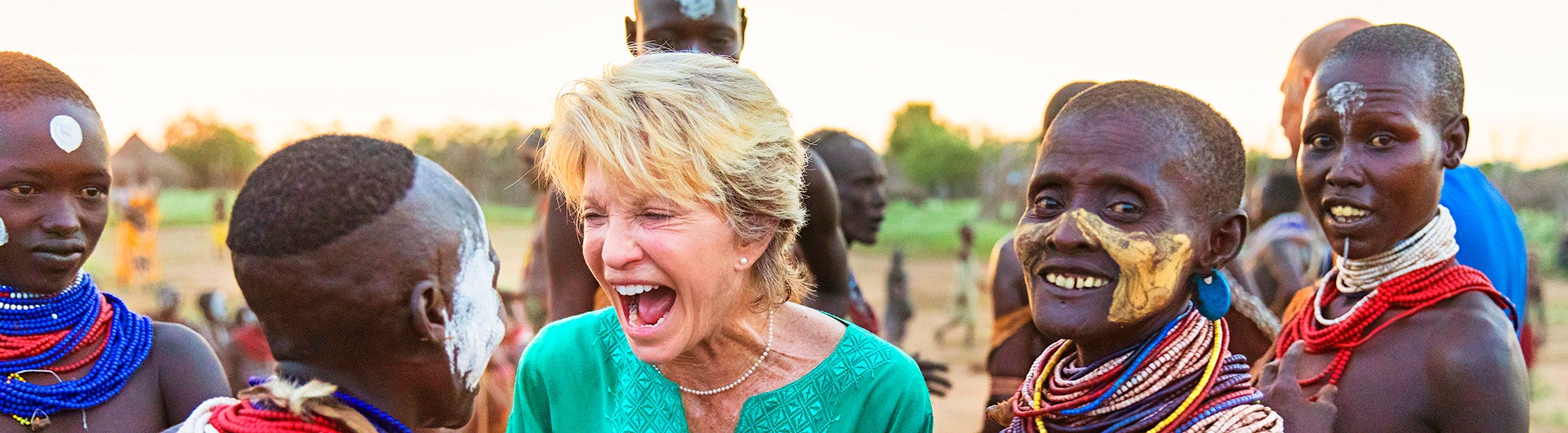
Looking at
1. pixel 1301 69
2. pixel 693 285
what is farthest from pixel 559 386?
pixel 1301 69

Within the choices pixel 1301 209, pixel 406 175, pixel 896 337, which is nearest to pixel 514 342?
pixel 406 175

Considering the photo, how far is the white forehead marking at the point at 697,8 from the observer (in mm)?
4207

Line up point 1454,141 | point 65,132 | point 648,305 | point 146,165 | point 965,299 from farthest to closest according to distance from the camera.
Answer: point 146,165 → point 965,299 → point 1454,141 → point 65,132 → point 648,305

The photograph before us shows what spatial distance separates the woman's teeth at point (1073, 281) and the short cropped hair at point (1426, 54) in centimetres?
123

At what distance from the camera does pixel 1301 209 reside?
8570mm

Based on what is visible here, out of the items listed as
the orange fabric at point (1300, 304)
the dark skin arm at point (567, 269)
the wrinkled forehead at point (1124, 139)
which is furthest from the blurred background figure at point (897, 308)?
the wrinkled forehead at point (1124, 139)

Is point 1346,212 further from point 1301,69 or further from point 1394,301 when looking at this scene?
point 1301,69

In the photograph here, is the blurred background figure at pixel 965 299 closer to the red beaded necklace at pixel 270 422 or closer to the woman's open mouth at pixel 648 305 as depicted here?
the woman's open mouth at pixel 648 305

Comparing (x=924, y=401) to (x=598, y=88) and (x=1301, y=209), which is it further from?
(x=1301, y=209)

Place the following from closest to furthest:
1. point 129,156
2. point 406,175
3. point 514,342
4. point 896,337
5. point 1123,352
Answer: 1. point 406,175
2. point 1123,352
3. point 514,342
4. point 896,337
5. point 129,156

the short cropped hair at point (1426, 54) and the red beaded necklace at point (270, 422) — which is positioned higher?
the short cropped hair at point (1426, 54)

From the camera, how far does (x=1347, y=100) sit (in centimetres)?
287

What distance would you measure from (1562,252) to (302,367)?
26547mm

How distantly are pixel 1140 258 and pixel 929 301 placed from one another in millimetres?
17902
